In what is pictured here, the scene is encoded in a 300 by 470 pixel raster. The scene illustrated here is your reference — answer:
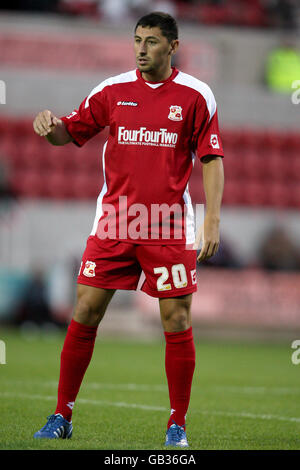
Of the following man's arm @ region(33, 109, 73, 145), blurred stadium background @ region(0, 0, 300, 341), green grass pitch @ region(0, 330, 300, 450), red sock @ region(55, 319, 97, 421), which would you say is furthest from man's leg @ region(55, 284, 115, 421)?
blurred stadium background @ region(0, 0, 300, 341)

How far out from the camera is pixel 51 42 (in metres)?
14.7

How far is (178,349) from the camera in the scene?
4.45 metres

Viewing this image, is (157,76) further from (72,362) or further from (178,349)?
(72,362)

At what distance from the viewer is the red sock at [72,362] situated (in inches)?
175

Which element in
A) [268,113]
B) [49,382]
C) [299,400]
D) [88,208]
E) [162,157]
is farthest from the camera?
[268,113]

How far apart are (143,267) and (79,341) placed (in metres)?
0.49

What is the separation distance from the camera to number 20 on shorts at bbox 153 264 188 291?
14.4ft

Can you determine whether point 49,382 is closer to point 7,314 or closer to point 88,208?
point 7,314

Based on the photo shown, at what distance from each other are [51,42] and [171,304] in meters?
11.0

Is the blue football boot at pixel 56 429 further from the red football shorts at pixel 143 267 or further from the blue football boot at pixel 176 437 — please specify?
the red football shorts at pixel 143 267

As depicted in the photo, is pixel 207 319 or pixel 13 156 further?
pixel 13 156

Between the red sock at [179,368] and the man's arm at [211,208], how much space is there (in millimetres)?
434

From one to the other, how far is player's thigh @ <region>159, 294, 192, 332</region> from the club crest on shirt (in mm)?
889

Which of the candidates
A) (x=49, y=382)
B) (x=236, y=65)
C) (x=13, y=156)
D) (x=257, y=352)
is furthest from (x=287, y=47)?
(x=49, y=382)
